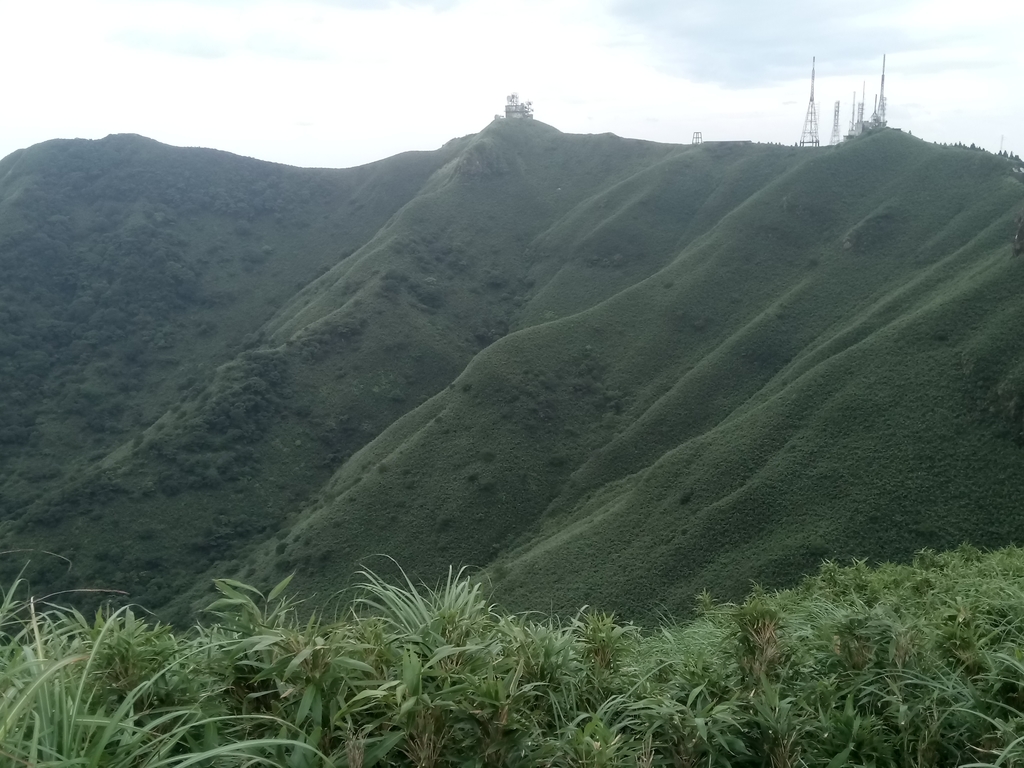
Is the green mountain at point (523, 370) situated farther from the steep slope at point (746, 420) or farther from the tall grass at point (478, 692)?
the tall grass at point (478, 692)

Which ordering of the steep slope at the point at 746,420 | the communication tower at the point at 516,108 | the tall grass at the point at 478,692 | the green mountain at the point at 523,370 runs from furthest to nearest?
the communication tower at the point at 516,108, the green mountain at the point at 523,370, the steep slope at the point at 746,420, the tall grass at the point at 478,692

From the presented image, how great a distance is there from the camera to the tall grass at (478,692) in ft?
13.1

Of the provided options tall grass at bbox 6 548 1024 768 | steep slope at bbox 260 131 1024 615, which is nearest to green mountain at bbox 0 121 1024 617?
steep slope at bbox 260 131 1024 615

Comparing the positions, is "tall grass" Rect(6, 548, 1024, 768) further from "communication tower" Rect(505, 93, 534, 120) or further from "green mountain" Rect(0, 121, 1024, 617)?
"communication tower" Rect(505, 93, 534, 120)

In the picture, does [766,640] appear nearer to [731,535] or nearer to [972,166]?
[731,535]

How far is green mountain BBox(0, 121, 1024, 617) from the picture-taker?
40.0 m

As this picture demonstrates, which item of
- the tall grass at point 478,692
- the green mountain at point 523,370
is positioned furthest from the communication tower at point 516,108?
the tall grass at point 478,692

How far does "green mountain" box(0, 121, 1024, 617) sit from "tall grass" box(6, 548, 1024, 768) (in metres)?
30.2

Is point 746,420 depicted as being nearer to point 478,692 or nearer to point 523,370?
point 523,370

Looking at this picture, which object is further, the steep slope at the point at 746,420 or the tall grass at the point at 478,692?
the steep slope at the point at 746,420

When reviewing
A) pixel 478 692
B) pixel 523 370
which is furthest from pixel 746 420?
pixel 478 692

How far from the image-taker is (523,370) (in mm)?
65250

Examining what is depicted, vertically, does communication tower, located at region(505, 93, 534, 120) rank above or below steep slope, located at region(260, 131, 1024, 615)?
above

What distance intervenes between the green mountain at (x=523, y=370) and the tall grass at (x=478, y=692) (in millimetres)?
30216
